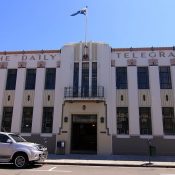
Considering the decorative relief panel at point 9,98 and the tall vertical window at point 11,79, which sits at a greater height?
the tall vertical window at point 11,79

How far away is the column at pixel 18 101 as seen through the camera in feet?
73.3

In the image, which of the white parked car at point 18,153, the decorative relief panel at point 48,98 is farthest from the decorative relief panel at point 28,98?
the white parked car at point 18,153

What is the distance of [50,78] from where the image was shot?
23234 millimetres

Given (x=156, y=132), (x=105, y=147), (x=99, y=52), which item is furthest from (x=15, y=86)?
(x=156, y=132)

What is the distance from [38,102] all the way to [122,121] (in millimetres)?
7669

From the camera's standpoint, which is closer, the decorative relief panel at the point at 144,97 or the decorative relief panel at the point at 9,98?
the decorative relief panel at the point at 144,97

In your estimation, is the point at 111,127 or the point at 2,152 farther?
the point at 111,127

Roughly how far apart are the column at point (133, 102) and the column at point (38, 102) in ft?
25.7

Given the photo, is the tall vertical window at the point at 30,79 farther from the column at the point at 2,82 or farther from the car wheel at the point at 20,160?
the car wheel at the point at 20,160

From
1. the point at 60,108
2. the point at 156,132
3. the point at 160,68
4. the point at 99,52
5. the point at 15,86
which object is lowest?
the point at 156,132

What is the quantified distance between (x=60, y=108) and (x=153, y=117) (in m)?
8.05

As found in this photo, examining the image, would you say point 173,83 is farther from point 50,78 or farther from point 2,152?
point 2,152

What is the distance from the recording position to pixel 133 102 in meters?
21.7

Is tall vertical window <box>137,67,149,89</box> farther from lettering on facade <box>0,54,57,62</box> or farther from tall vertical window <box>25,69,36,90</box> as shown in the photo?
tall vertical window <box>25,69,36,90</box>
